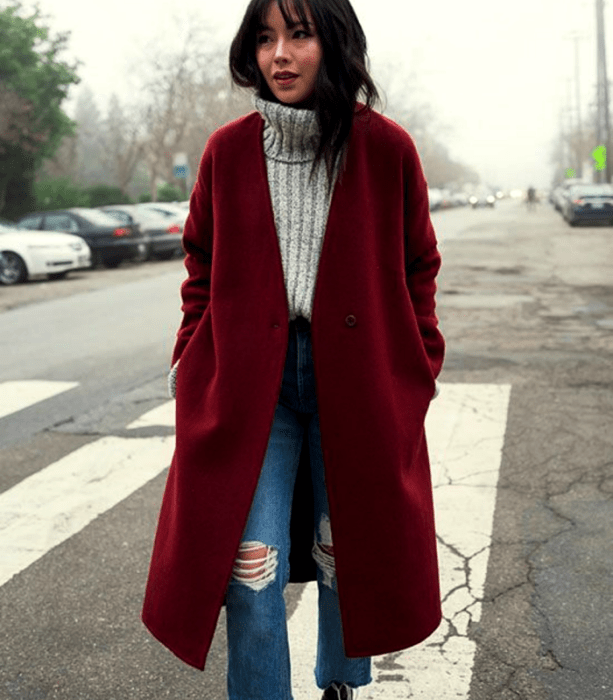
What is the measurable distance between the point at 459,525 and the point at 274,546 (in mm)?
2310

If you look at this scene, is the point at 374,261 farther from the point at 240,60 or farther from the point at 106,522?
the point at 106,522

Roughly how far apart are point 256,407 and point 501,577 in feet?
6.36

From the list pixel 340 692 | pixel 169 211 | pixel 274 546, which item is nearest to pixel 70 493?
pixel 340 692

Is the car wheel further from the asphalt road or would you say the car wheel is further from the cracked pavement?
the cracked pavement

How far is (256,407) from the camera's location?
2.28 metres

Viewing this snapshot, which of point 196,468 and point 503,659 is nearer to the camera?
point 196,468

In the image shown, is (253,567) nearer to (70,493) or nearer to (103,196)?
(70,493)

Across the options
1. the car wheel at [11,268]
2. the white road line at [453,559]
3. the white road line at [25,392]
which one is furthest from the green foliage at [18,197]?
the white road line at [453,559]

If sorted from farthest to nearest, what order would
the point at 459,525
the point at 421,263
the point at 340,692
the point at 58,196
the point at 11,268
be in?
1. the point at 58,196
2. the point at 11,268
3. the point at 459,525
4. the point at 340,692
5. the point at 421,263

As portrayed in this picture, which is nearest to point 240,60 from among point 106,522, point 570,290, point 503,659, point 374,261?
point 374,261

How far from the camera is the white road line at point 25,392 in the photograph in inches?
287

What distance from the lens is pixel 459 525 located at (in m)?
4.47

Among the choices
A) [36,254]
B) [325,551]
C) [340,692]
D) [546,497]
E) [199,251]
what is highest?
[199,251]

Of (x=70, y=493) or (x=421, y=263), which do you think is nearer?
(x=421, y=263)
